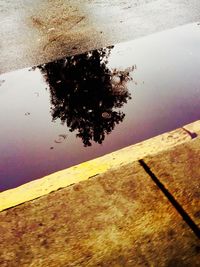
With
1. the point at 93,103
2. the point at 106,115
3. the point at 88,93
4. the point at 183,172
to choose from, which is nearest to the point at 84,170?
the point at 183,172

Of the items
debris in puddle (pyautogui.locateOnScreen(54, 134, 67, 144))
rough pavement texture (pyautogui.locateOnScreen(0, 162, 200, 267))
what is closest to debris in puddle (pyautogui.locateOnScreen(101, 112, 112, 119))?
debris in puddle (pyautogui.locateOnScreen(54, 134, 67, 144))

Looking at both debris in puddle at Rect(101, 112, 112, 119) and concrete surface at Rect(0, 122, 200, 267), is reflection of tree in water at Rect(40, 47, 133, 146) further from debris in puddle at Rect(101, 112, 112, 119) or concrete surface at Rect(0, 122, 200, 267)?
concrete surface at Rect(0, 122, 200, 267)

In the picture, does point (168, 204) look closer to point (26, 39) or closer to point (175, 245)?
point (175, 245)

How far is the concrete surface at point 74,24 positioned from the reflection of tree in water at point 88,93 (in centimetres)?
28

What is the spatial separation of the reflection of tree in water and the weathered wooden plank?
3.89ft

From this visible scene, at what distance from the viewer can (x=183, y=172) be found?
221 cm

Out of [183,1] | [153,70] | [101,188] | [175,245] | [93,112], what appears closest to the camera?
[175,245]

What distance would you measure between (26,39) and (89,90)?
76.5 inches

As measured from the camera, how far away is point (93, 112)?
3.73 m

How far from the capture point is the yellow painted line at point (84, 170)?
87.0 inches

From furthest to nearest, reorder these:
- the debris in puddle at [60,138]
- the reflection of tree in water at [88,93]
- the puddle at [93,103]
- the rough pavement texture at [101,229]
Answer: the reflection of tree in water at [88,93]
the debris in puddle at [60,138]
the puddle at [93,103]
the rough pavement texture at [101,229]

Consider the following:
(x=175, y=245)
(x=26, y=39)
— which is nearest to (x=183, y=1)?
(x=26, y=39)

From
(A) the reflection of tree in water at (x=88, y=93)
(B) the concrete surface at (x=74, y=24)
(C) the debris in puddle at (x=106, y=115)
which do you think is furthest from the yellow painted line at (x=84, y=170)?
(B) the concrete surface at (x=74, y=24)

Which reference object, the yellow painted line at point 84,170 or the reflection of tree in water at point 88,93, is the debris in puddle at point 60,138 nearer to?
the reflection of tree in water at point 88,93
